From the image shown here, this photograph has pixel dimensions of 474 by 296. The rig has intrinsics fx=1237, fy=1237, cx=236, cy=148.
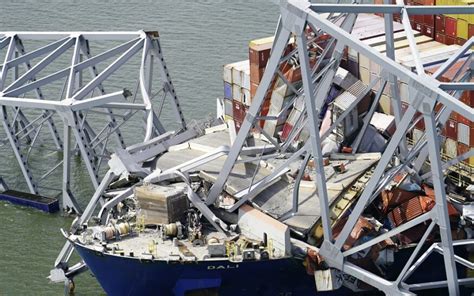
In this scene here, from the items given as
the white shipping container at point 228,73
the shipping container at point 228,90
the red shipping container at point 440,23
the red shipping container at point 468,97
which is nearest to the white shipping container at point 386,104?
the red shipping container at point 468,97

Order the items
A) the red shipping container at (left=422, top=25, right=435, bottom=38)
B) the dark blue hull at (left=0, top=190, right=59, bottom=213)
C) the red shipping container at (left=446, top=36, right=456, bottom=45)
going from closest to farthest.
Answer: the dark blue hull at (left=0, top=190, right=59, bottom=213) < the red shipping container at (left=446, top=36, right=456, bottom=45) < the red shipping container at (left=422, top=25, right=435, bottom=38)

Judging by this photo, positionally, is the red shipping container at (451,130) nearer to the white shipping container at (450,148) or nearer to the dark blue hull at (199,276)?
the white shipping container at (450,148)

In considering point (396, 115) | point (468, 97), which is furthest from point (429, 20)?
point (396, 115)

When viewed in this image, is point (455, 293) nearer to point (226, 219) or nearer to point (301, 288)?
point (301, 288)

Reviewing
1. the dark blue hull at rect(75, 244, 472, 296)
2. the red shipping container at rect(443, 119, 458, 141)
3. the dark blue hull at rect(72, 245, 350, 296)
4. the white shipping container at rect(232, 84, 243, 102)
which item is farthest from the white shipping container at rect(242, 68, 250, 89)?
the dark blue hull at rect(72, 245, 350, 296)

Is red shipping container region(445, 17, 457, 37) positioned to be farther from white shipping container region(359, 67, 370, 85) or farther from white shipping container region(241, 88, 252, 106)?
white shipping container region(241, 88, 252, 106)

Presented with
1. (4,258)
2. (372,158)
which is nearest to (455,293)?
(372,158)

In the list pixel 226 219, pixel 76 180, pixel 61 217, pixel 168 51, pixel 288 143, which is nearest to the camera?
pixel 226 219
